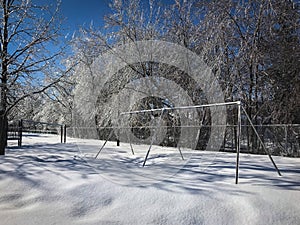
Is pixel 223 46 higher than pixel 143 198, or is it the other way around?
pixel 223 46


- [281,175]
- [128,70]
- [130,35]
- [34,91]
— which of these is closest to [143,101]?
[128,70]

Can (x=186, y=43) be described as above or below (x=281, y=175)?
above

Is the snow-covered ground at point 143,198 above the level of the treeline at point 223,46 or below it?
below

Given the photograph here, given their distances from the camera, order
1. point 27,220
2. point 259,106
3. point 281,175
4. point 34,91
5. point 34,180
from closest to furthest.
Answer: point 27,220 < point 34,180 < point 281,175 < point 34,91 < point 259,106

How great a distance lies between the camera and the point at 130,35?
28.1ft

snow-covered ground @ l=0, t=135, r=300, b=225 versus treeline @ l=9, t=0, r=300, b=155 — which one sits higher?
treeline @ l=9, t=0, r=300, b=155

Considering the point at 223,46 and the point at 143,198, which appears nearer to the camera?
the point at 143,198

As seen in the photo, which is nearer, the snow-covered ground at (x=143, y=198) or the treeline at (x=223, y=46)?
the snow-covered ground at (x=143, y=198)

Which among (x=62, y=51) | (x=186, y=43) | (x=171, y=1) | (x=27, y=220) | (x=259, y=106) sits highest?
(x=171, y=1)

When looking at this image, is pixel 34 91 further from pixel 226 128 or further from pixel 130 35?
pixel 226 128

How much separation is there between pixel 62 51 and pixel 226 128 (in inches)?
230

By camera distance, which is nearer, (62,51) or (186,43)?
(62,51)

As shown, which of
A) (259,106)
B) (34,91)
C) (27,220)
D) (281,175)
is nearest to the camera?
(27,220)

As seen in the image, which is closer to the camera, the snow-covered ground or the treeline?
the snow-covered ground
